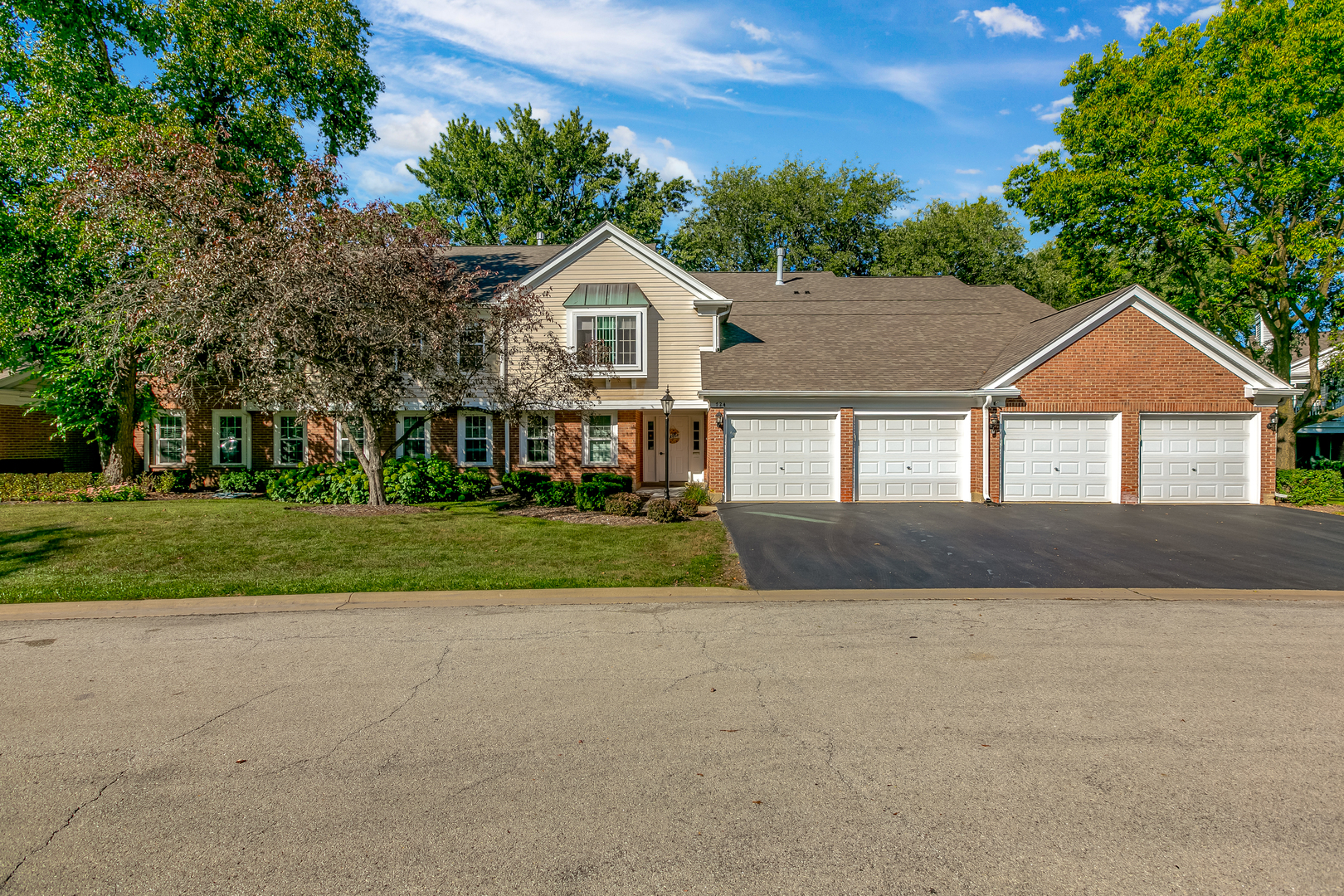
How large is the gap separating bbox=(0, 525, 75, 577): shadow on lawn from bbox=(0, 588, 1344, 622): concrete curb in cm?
269

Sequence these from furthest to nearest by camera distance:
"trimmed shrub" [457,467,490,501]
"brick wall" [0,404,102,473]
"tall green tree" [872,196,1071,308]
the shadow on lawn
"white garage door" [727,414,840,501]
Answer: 1. "tall green tree" [872,196,1071,308]
2. "brick wall" [0,404,102,473]
3. "white garage door" [727,414,840,501]
4. "trimmed shrub" [457,467,490,501]
5. the shadow on lawn

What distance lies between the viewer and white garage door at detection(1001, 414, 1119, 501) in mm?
17844

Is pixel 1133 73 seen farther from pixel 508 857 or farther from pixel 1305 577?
pixel 508 857

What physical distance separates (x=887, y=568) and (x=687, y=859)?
8.08 m

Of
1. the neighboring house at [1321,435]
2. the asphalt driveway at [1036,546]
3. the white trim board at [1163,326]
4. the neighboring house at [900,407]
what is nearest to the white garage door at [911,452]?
the neighboring house at [900,407]

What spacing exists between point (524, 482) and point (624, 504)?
379 cm

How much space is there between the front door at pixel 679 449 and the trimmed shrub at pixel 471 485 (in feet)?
18.9

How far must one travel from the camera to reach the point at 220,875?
3.27 meters

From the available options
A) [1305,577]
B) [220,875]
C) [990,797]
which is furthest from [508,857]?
[1305,577]

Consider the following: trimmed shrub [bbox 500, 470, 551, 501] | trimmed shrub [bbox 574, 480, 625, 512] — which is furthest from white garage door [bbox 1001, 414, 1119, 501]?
trimmed shrub [bbox 500, 470, 551, 501]

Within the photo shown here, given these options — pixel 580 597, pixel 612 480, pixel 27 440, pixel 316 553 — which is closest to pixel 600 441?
pixel 612 480

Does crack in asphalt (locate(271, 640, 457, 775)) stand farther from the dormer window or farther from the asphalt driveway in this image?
the dormer window

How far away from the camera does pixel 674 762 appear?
4.39 meters

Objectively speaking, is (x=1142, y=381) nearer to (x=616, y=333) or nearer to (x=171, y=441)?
(x=616, y=333)
